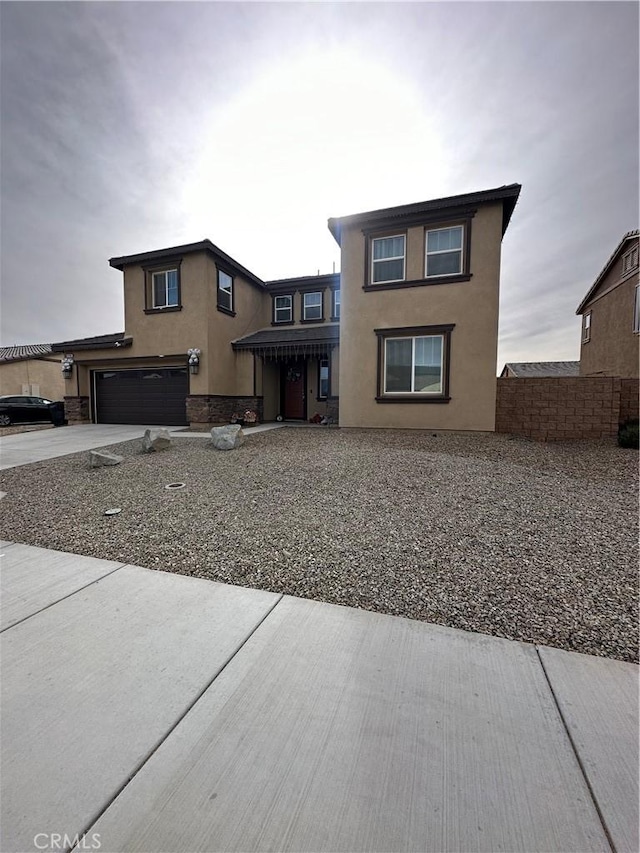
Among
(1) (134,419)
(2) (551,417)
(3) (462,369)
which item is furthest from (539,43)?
(1) (134,419)

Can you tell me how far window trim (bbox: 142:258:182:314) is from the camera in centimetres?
1280

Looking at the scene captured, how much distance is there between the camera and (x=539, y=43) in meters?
6.54

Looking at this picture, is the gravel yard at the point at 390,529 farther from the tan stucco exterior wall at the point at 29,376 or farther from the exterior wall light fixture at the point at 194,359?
the tan stucco exterior wall at the point at 29,376

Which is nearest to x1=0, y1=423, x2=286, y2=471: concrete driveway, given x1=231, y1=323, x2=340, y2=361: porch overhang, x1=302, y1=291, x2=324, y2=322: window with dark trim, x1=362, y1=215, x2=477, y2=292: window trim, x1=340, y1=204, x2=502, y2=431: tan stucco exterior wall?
x1=231, y1=323, x2=340, y2=361: porch overhang

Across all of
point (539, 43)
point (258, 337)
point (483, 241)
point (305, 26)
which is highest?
point (305, 26)

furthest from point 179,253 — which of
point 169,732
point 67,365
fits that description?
point 169,732

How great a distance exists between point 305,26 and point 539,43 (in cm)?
430

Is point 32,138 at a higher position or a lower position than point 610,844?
higher

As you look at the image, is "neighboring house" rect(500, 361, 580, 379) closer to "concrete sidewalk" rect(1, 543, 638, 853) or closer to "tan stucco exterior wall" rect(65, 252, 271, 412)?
"tan stucco exterior wall" rect(65, 252, 271, 412)

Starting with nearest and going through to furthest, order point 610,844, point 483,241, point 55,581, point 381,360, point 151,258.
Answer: point 610,844
point 55,581
point 483,241
point 381,360
point 151,258

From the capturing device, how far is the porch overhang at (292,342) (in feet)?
41.2

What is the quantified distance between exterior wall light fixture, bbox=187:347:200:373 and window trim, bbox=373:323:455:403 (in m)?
6.15

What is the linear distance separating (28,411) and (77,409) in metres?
2.51

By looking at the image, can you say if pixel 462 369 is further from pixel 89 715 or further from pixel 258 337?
pixel 89 715
